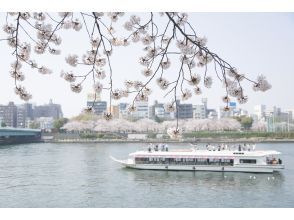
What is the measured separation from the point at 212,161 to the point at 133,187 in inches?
97.9

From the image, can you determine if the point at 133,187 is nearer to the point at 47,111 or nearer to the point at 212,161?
the point at 212,161

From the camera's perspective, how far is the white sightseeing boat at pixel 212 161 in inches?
356

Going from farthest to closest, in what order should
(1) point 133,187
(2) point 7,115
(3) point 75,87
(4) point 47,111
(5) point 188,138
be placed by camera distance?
(4) point 47,111, (2) point 7,115, (5) point 188,138, (1) point 133,187, (3) point 75,87

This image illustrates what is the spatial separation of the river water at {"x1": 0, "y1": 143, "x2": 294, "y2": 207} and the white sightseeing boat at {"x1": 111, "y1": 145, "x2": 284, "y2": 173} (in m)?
0.21

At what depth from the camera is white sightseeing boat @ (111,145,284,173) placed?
9.04 metres

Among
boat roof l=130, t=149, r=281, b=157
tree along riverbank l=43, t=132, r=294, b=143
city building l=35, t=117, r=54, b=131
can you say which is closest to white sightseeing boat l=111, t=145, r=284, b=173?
boat roof l=130, t=149, r=281, b=157

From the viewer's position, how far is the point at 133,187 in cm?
750

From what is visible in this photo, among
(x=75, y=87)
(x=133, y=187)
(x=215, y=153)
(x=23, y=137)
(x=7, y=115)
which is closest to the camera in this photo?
(x=75, y=87)

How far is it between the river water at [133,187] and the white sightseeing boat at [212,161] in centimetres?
21

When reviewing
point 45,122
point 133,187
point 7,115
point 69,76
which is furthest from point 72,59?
point 45,122

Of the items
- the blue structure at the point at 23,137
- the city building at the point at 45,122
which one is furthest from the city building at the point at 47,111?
the blue structure at the point at 23,137
